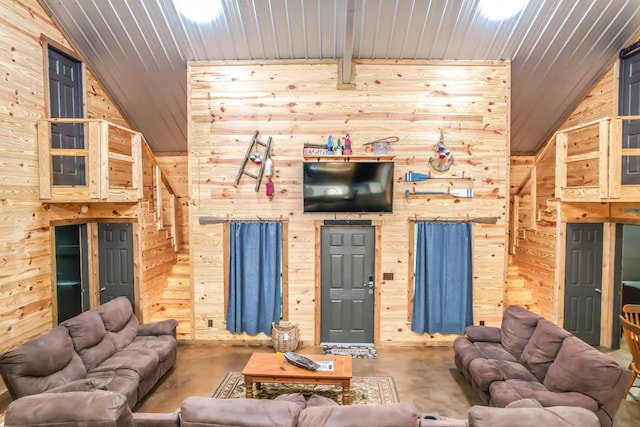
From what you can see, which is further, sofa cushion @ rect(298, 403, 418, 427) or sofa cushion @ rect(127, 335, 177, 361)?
sofa cushion @ rect(127, 335, 177, 361)

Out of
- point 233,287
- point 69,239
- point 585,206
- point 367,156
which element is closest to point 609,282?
point 585,206

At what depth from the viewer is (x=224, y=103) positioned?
5.48 meters

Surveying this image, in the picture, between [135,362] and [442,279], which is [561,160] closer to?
[442,279]

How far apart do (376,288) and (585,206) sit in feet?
10.3

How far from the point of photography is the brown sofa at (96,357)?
319 cm

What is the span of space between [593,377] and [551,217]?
2.86m

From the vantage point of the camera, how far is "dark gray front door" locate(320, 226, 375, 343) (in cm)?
556

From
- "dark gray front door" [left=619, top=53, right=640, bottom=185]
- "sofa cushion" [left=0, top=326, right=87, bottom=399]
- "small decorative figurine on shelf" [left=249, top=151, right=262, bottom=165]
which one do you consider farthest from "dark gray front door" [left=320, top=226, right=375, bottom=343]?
"dark gray front door" [left=619, top=53, right=640, bottom=185]

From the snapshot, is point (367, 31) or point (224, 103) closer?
Result: point (367, 31)

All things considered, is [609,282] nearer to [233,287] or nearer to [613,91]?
[613,91]

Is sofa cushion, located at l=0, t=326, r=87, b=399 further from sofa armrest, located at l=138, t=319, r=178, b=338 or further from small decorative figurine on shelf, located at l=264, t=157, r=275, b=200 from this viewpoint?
small decorative figurine on shelf, located at l=264, t=157, r=275, b=200

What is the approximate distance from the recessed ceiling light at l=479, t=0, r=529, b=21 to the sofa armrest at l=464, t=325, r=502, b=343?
3910 mm

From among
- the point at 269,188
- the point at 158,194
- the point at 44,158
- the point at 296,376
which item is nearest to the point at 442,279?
the point at 296,376

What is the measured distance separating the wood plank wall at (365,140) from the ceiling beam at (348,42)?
0.18 m
